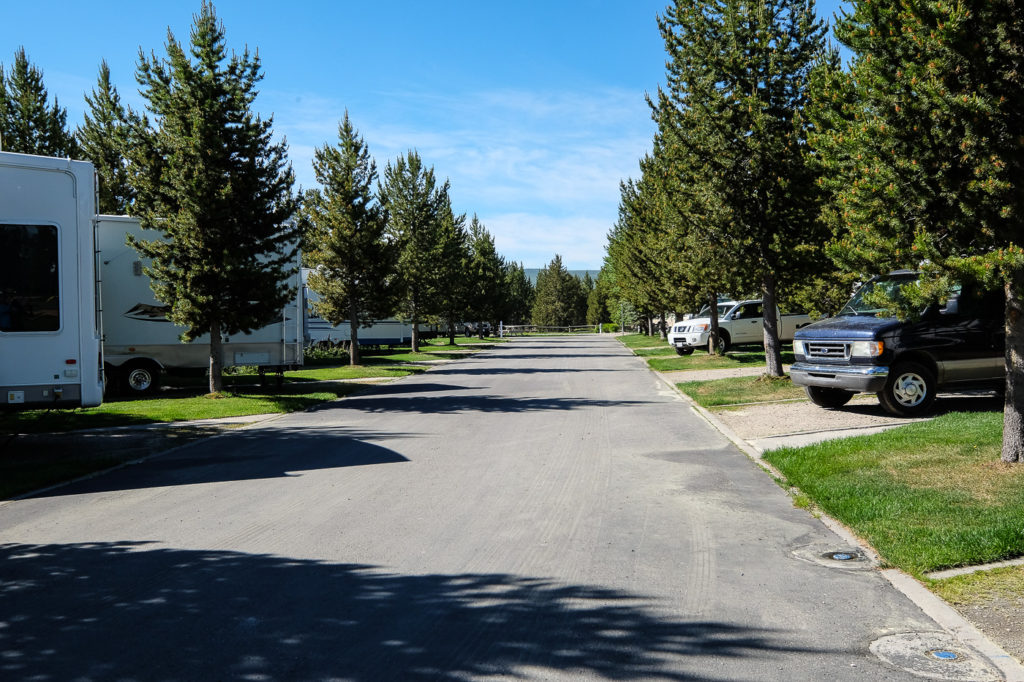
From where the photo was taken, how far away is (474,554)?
19.2 feet

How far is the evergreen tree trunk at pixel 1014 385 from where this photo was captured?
763 centimetres

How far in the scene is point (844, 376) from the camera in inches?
461

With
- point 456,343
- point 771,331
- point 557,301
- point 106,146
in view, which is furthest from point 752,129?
point 557,301

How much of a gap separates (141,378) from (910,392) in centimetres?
1699

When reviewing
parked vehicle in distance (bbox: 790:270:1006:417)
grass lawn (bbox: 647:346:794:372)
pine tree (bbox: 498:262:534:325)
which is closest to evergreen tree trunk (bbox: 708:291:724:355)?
grass lawn (bbox: 647:346:794:372)

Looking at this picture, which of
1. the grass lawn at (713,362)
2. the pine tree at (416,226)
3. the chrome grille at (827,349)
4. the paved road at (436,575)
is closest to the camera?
the paved road at (436,575)

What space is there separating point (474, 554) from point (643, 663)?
6.99 feet

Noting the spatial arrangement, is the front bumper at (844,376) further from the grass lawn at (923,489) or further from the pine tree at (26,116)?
the pine tree at (26,116)

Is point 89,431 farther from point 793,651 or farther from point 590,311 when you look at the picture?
point 590,311

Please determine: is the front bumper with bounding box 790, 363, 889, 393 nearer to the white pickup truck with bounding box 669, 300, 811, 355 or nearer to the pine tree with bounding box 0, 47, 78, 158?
the white pickup truck with bounding box 669, 300, 811, 355

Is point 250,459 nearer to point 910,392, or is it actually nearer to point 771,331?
point 910,392

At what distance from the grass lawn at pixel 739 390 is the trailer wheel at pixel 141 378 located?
12999mm

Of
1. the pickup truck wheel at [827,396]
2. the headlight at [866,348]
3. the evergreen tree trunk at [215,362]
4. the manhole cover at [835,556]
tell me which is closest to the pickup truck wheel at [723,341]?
the pickup truck wheel at [827,396]

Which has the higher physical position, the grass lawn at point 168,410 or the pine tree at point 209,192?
the pine tree at point 209,192
